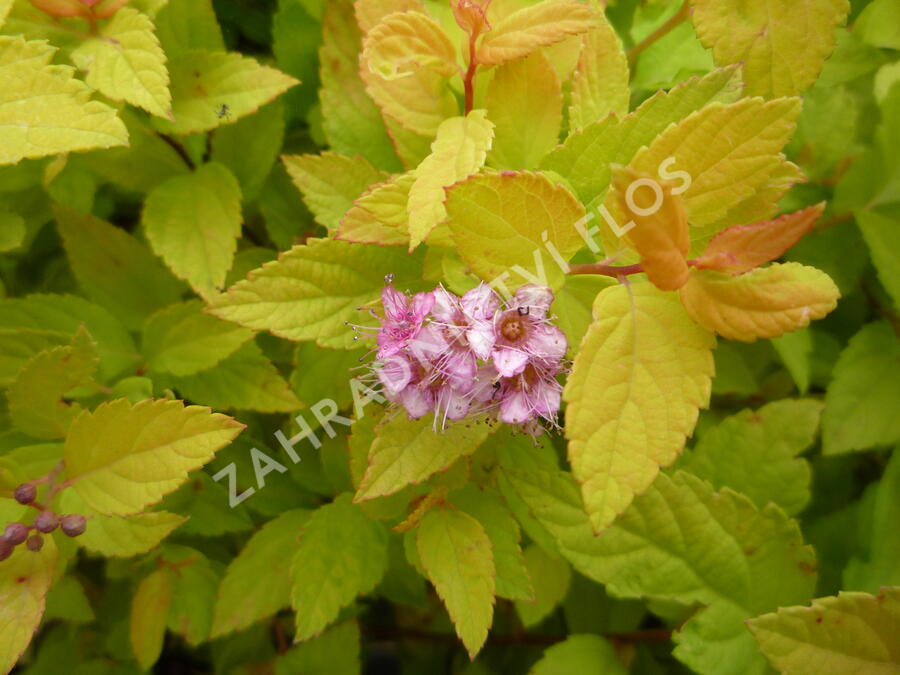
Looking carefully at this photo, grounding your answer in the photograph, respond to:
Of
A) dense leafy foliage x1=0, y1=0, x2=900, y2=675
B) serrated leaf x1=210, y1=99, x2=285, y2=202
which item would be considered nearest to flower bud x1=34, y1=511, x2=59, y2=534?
dense leafy foliage x1=0, y1=0, x2=900, y2=675

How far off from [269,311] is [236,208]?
34 centimetres

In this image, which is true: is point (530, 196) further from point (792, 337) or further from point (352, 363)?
point (792, 337)

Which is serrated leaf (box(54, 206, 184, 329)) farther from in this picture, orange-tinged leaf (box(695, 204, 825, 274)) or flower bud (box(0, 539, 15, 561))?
orange-tinged leaf (box(695, 204, 825, 274))

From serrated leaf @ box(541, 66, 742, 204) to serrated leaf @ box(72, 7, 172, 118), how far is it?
21.1 inches

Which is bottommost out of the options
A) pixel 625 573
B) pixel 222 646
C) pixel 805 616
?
pixel 222 646

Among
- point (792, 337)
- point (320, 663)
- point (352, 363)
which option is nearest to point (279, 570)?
point (320, 663)

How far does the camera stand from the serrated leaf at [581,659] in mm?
1117

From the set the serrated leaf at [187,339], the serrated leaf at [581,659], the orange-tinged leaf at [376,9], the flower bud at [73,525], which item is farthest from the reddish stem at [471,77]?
the serrated leaf at [581,659]

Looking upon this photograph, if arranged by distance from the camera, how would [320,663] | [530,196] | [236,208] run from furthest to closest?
[320,663] < [236,208] < [530,196]

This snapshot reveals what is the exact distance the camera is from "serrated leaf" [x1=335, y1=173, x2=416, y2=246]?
0.85m

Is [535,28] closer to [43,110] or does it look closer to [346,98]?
[346,98]

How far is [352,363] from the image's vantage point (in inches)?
42.3

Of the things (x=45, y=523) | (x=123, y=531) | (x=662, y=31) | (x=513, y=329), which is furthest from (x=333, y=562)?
(x=662, y=31)

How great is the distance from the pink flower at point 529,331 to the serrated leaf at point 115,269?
0.75 meters
